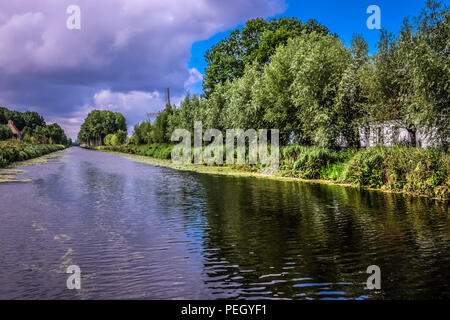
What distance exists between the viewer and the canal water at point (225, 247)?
6.11 metres

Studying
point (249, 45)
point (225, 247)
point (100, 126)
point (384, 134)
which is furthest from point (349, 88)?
point (100, 126)

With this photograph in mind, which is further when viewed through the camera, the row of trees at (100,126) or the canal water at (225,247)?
the row of trees at (100,126)

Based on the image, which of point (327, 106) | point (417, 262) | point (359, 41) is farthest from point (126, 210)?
point (359, 41)

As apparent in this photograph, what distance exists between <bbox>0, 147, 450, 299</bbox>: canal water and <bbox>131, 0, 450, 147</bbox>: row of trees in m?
4.98

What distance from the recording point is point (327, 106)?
942 inches

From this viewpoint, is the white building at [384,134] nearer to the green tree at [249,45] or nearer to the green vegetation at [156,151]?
the green tree at [249,45]

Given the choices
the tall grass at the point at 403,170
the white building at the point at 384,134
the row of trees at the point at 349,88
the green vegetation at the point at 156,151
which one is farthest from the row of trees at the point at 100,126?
the tall grass at the point at 403,170

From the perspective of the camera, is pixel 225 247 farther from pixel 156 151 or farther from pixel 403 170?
pixel 156 151

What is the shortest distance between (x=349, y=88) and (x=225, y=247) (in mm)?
16840

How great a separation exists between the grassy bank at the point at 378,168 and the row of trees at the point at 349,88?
1.21 meters

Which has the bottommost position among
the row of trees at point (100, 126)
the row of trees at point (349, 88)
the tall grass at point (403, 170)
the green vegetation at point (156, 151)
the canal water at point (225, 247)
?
the canal water at point (225, 247)

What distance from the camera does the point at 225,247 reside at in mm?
8578

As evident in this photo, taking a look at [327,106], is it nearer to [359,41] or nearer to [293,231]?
[359,41]

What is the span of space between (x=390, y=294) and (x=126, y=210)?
9.77 meters
